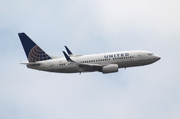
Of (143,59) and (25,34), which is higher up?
(25,34)

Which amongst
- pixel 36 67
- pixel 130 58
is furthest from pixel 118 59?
pixel 36 67

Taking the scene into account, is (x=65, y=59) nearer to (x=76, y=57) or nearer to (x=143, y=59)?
(x=76, y=57)

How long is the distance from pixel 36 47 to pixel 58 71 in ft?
27.5

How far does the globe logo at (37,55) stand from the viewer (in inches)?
3489

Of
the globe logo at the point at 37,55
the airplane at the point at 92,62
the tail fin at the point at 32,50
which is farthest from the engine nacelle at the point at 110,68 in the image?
the globe logo at the point at 37,55

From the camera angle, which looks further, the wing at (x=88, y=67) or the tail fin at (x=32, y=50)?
the tail fin at (x=32, y=50)

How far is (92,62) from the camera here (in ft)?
282

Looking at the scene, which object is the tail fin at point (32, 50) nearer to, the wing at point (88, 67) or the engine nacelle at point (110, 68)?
→ the wing at point (88, 67)

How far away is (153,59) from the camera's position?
8950 centimetres

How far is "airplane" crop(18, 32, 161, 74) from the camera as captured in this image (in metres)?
85.4

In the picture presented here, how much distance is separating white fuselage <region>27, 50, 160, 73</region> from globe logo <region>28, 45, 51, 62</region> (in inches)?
58.4

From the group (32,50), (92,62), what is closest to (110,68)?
(92,62)

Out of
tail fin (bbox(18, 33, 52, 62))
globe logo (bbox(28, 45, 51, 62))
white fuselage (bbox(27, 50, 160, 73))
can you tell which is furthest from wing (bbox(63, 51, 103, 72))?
globe logo (bbox(28, 45, 51, 62))

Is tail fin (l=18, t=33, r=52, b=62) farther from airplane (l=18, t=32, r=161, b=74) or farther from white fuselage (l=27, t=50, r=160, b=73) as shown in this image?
white fuselage (l=27, t=50, r=160, b=73)
